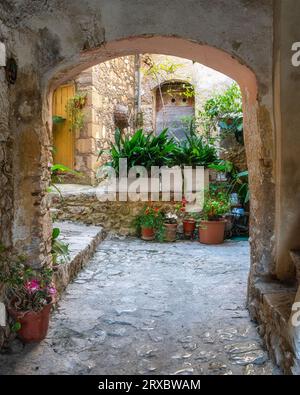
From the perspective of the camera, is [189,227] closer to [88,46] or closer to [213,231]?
[213,231]

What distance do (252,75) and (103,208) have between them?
3687mm

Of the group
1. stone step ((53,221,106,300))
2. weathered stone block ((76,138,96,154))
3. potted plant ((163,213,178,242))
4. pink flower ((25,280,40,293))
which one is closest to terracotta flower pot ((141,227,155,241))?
potted plant ((163,213,178,242))

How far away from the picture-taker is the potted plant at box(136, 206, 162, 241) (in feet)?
17.5

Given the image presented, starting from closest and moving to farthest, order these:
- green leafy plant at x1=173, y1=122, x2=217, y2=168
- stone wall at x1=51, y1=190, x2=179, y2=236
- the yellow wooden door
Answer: stone wall at x1=51, y1=190, x2=179, y2=236, green leafy plant at x1=173, y1=122, x2=217, y2=168, the yellow wooden door

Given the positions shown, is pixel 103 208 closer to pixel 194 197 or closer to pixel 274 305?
pixel 194 197

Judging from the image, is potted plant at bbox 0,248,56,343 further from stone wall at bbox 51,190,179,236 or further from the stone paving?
stone wall at bbox 51,190,179,236

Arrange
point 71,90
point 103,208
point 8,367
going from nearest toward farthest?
point 8,367, point 103,208, point 71,90

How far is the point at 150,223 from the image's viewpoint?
5.32 metres

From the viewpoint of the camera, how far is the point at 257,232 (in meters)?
2.50

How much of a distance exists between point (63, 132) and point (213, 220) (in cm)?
320

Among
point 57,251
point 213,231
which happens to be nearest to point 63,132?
point 213,231

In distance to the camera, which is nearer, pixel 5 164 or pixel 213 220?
pixel 5 164

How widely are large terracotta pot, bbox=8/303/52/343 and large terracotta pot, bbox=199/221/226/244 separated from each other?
3.31 metres

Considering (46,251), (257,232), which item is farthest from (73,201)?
(257,232)
